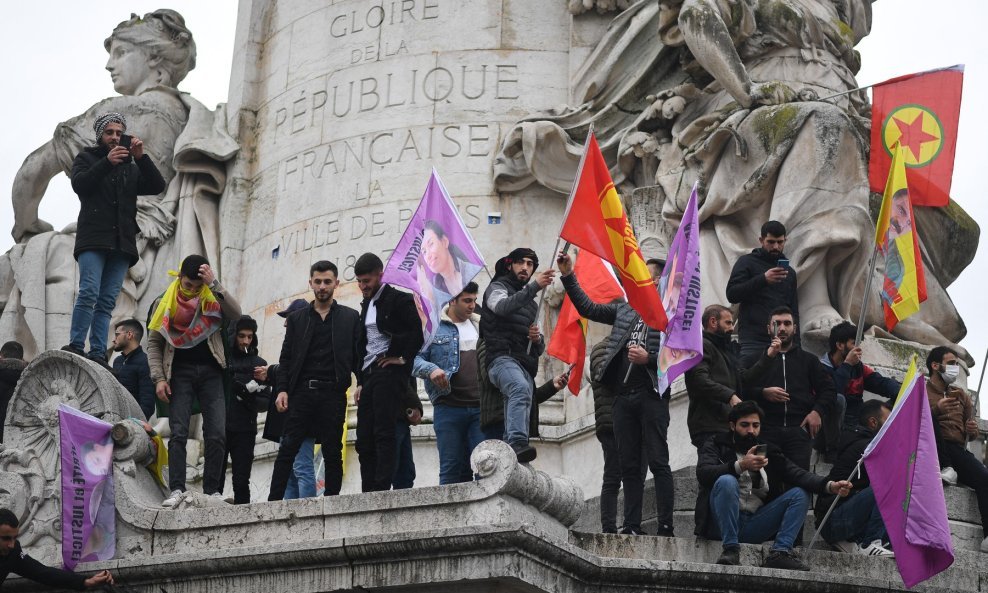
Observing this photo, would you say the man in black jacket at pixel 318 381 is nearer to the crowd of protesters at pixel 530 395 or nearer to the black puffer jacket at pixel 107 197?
the crowd of protesters at pixel 530 395

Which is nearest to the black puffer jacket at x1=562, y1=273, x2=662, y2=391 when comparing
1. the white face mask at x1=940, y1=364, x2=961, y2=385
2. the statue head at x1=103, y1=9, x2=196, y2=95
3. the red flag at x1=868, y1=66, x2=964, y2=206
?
the white face mask at x1=940, y1=364, x2=961, y2=385

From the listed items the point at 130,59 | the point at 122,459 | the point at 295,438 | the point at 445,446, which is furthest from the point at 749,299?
the point at 130,59

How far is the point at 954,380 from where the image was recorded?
57.8 feet

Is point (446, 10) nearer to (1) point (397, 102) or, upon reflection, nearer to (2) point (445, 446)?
(1) point (397, 102)

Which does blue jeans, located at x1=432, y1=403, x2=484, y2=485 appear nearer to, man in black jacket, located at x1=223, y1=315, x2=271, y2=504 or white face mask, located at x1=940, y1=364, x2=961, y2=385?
man in black jacket, located at x1=223, y1=315, x2=271, y2=504

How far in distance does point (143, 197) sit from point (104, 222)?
15.6ft

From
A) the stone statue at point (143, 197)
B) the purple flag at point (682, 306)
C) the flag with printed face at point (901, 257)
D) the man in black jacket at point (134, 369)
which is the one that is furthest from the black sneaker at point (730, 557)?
the stone statue at point (143, 197)

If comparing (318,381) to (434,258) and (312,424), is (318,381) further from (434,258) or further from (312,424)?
(434,258)

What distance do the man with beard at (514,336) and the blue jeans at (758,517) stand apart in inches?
55.9

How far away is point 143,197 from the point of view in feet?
75.2

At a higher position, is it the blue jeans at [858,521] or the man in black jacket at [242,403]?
the man in black jacket at [242,403]

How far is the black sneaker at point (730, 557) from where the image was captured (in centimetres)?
1502

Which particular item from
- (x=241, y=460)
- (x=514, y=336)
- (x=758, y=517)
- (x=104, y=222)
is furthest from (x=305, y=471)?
(x=758, y=517)

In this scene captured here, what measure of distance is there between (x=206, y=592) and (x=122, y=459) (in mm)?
1653
